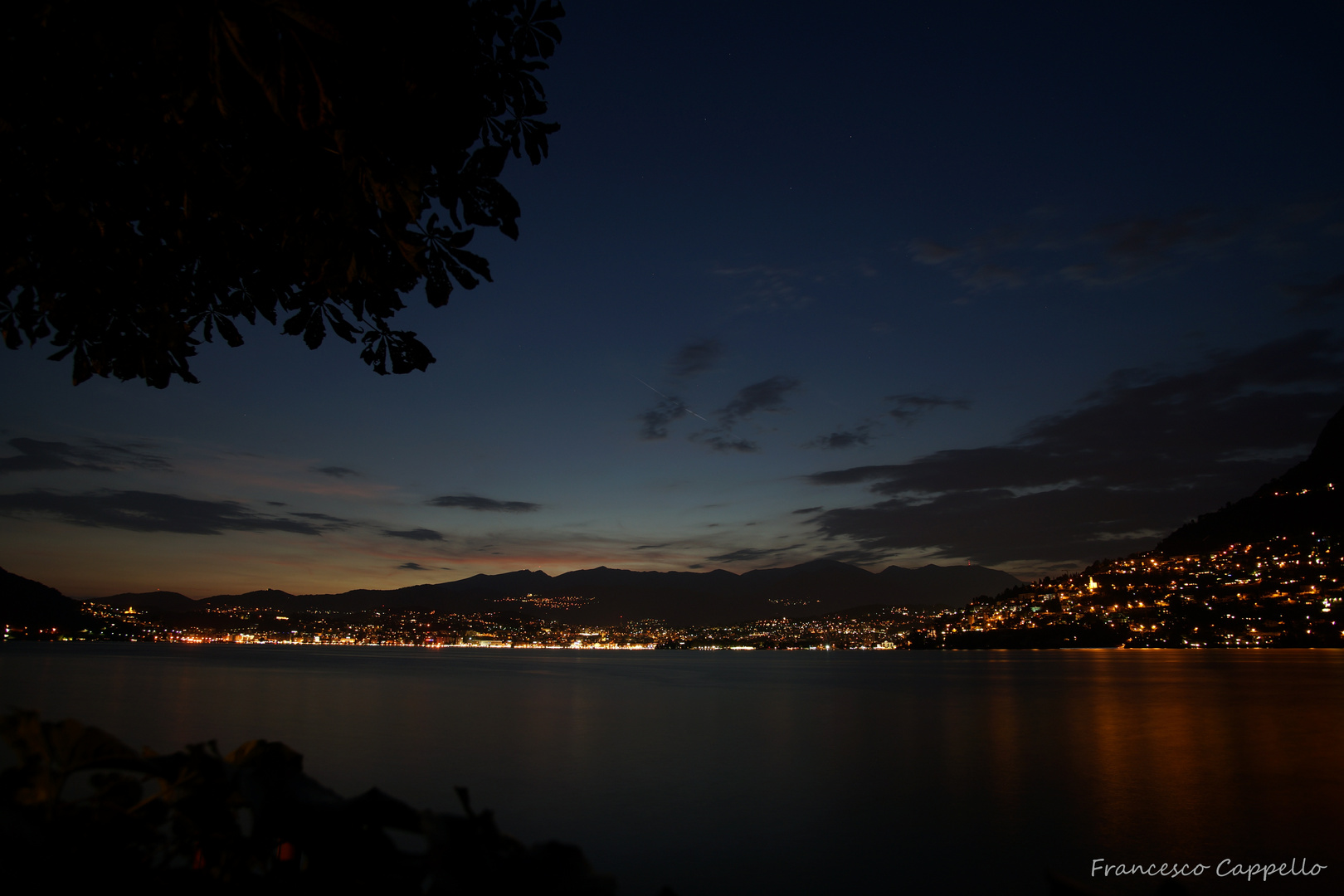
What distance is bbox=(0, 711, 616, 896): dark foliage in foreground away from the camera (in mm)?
1629

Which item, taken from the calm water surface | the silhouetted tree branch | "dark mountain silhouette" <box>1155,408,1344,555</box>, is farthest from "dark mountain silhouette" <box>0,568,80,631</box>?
"dark mountain silhouette" <box>1155,408,1344,555</box>

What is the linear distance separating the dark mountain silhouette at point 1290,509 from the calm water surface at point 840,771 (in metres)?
87.9

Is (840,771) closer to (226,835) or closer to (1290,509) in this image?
(226,835)

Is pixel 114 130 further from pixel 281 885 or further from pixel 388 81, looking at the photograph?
pixel 281 885

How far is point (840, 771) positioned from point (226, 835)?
1678cm

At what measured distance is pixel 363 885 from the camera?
178cm

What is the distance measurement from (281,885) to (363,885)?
0.28 meters

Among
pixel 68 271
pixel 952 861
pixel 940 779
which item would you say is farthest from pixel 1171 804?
pixel 68 271

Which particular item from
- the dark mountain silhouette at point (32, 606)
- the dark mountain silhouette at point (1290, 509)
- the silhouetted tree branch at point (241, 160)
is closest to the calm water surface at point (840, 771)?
the silhouetted tree branch at point (241, 160)

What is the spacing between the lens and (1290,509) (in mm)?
111625

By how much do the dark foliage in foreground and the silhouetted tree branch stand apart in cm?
230

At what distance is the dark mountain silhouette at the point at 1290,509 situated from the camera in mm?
106750

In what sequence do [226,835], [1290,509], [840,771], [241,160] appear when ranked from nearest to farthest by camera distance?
[226,835], [241,160], [840,771], [1290,509]

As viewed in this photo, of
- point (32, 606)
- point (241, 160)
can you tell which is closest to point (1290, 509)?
point (241, 160)
